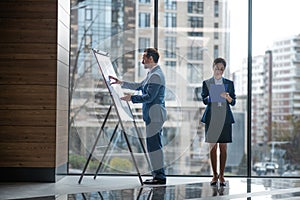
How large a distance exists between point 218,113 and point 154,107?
2.31 feet

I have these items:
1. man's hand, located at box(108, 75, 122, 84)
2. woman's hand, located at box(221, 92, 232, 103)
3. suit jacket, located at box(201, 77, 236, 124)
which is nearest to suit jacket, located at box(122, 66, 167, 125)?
man's hand, located at box(108, 75, 122, 84)

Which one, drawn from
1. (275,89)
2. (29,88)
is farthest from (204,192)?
(29,88)

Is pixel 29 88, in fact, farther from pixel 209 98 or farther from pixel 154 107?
pixel 209 98

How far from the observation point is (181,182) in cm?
663

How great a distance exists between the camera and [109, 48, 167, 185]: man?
6184mm

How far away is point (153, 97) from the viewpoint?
20.2 feet

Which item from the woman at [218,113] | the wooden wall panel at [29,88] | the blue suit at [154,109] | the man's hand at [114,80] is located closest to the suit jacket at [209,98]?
the woman at [218,113]

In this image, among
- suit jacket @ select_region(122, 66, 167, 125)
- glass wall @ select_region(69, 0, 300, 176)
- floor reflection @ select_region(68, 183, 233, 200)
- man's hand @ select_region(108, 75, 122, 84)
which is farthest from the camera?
glass wall @ select_region(69, 0, 300, 176)

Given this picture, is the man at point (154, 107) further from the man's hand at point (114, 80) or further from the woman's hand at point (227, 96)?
the woman's hand at point (227, 96)

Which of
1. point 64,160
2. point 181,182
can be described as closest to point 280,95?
point 181,182

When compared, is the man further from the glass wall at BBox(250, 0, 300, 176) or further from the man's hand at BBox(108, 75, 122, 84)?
the glass wall at BBox(250, 0, 300, 176)

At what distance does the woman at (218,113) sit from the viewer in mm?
6320

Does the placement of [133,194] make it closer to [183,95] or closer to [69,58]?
[183,95]

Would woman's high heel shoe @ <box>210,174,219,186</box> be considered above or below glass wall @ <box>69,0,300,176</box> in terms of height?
below
